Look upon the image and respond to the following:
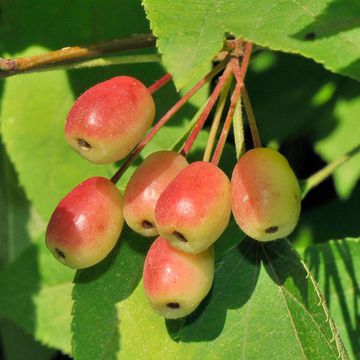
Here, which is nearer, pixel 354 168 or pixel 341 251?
pixel 341 251

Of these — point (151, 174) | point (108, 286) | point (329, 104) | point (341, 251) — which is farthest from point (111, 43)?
point (329, 104)

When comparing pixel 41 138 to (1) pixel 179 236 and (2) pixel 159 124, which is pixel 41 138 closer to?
(2) pixel 159 124

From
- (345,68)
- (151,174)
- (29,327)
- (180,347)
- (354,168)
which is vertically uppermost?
(345,68)

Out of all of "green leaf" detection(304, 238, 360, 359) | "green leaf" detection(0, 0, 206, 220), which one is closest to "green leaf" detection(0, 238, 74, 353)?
"green leaf" detection(0, 0, 206, 220)

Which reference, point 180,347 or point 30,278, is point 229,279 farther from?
point 30,278

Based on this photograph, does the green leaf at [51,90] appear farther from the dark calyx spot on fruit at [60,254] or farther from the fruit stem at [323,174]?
the dark calyx spot on fruit at [60,254]

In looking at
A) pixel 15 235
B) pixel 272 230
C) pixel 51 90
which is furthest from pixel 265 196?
pixel 15 235

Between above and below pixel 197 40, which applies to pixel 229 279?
below
